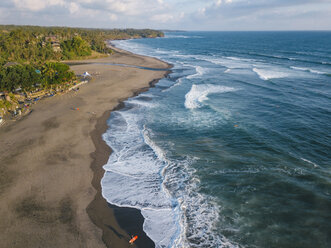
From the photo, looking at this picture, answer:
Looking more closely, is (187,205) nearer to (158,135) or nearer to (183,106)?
(158,135)

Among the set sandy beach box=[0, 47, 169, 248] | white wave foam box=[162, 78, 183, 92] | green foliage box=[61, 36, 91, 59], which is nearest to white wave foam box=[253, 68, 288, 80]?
white wave foam box=[162, 78, 183, 92]

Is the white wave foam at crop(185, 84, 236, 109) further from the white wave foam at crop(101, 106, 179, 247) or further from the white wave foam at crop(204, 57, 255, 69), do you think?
the white wave foam at crop(204, 57, 255, 69)

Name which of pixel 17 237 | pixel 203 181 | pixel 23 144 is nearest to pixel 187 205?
pixel 203 181

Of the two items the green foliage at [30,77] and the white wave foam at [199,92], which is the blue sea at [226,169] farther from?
the green foliage at [30,77]

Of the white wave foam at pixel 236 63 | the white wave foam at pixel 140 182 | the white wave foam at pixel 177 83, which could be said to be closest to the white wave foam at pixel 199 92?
the white wave foam at pixel 177 83

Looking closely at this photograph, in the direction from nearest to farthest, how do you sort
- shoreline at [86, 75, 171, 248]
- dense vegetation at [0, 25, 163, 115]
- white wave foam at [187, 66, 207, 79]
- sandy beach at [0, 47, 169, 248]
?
shoreline at [86, 75, 171, 248], sandy beach at [0, 47, 169, 248], dense vegetation at [0, 25, 163, 115], white wave foam at [187, 66, 207, 79]

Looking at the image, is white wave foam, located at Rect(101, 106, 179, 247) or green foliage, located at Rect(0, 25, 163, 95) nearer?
white wave foam, located at Rect(101, 106, 179, 247)
